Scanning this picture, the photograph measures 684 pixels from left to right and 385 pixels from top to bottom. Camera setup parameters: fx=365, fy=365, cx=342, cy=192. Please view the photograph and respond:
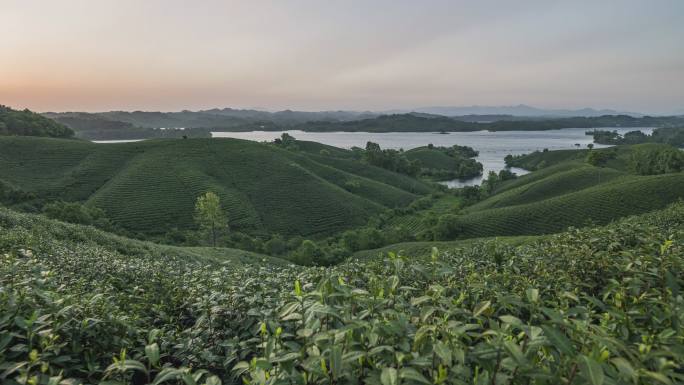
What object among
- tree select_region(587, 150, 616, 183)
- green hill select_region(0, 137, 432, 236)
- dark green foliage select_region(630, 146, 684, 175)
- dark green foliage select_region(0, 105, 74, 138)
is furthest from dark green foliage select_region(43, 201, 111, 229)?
tree select_region(587, 150, 616, 183)

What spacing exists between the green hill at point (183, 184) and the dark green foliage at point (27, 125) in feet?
107

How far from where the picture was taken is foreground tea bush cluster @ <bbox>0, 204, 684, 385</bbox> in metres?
2.37

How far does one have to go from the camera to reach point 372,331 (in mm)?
2691

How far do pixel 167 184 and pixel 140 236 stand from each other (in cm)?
2214

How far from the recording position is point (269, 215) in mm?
83438

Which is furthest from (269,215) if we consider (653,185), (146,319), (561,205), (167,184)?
(146,319)

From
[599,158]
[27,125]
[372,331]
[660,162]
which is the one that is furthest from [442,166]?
[372,331]

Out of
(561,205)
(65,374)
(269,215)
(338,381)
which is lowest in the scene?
(269,215)

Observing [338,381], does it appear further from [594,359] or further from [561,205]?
[561,205]

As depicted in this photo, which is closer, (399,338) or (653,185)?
(399,338)

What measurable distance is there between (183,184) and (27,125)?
7743 cm

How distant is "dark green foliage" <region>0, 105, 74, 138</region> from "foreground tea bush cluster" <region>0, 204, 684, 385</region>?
146m

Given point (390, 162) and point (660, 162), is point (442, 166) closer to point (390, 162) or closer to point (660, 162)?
point (390, 162)

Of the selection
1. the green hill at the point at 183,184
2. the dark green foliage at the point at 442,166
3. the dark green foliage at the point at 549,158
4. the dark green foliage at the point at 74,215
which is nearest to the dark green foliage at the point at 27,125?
the green hill at the point at 183,184
